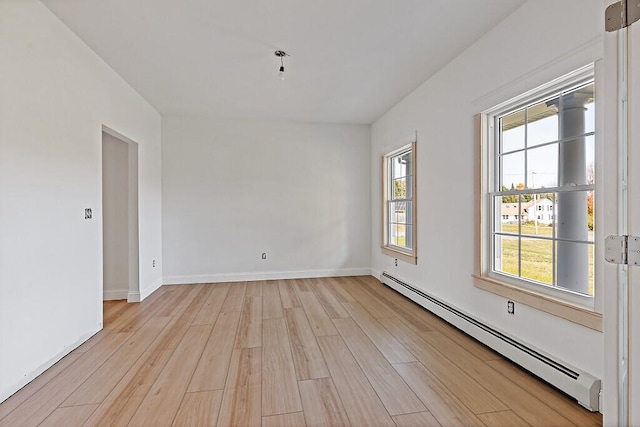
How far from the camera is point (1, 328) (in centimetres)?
195

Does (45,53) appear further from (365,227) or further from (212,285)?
(365,227)

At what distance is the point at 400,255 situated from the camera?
4.50 meters

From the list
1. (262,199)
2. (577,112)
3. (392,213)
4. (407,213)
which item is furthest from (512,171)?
(262,199)

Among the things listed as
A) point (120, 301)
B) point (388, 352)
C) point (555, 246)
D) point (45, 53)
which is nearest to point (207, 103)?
point (45, 53)

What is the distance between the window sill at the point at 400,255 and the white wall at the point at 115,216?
145 inches

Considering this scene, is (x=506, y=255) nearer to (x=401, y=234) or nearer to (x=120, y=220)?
(x=401, y=234)

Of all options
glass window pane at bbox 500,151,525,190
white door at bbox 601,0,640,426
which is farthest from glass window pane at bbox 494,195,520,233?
white door at bbox 601,0,640,426

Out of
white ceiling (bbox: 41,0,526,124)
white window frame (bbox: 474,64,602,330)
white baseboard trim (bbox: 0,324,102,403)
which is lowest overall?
white baseboard trim (bbox: 0,324,102,403)

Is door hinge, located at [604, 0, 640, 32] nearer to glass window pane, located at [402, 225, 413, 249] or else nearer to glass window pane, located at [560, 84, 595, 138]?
glass window pane, located at [560, 84, 595, 138]

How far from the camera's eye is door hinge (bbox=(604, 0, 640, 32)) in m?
1.27

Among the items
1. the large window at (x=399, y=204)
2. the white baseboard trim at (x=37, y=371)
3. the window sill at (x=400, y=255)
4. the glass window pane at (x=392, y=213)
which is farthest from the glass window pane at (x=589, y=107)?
the white baseboard trim at (x=37, y=371)

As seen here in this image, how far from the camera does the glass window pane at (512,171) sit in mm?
2561

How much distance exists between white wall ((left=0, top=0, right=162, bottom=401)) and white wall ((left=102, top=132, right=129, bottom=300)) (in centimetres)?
95

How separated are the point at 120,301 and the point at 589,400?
476 centimetres
